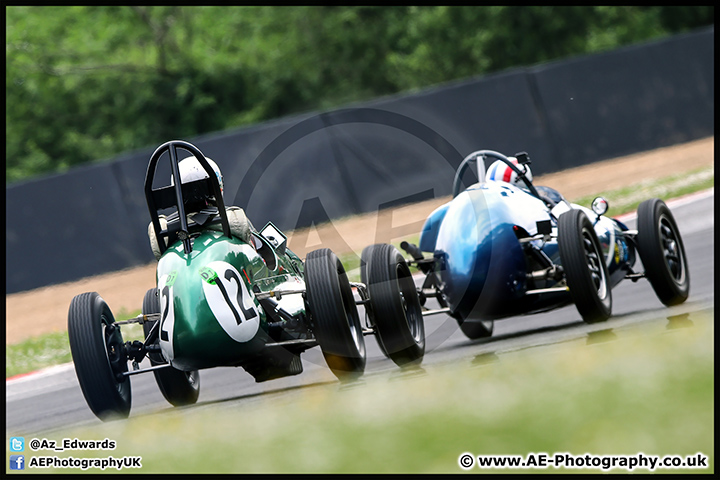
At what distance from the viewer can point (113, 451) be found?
187 inches

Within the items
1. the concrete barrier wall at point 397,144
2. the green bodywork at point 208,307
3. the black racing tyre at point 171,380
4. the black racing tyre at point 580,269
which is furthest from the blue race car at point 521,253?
the concrete barrier wall at point 397,144

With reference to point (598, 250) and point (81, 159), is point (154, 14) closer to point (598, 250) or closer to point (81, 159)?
point (81, 159)

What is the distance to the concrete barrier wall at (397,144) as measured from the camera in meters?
15.8

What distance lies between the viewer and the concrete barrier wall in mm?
15750

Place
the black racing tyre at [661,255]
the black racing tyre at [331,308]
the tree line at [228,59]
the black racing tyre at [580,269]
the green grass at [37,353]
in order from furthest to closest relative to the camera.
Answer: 1. the tree line at [228,59]
2. the green grass at [37,353]
3. the black racing tyre at [661,255]
4. the black racing tyre at [580,269]
5. the black racing tyre at [331,308]

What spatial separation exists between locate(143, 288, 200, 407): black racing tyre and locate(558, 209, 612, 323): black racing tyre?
8.28 feet

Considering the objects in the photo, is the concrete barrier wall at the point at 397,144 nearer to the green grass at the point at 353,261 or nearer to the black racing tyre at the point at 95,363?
the green grass at the point at 353,261

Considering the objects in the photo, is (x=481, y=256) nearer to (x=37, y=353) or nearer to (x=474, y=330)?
(x=474, y=330)

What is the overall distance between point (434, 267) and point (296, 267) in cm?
102

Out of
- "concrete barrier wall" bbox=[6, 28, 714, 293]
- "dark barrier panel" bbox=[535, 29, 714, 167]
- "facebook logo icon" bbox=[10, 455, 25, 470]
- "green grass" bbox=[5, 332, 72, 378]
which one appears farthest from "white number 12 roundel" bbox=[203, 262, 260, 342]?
"dark barrier panel" bbox=[535, 29, 714, 167]

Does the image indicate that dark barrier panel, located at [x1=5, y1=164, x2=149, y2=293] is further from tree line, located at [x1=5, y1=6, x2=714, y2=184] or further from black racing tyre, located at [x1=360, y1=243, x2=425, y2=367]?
tree line, located at [x1=5, y1=6, x2=714, y2=184]

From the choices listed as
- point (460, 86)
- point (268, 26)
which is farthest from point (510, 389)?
point (268, 26)

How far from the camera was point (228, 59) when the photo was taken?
1151 inches
